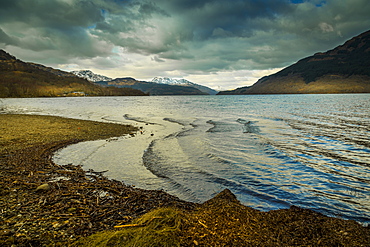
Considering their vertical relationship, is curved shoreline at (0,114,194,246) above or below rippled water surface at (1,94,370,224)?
above

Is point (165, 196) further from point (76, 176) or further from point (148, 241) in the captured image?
point (76, 176)

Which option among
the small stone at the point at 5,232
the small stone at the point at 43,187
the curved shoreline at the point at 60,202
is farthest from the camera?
the small stone at the point at 43,187

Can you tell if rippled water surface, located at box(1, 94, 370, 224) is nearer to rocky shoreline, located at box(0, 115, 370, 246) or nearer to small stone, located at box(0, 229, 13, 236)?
rocky shoreline, located at box(0, 115, 370, 246)

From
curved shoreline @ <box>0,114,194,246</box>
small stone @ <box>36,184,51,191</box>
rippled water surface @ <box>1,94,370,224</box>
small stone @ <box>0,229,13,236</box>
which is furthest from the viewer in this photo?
rippled water surface @ <box>1,94,370,224</box>

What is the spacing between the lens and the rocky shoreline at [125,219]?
4.05 m

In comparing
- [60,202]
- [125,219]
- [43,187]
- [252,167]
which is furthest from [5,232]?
[252,167]

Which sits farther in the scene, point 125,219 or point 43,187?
point 43,187

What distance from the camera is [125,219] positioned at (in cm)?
516

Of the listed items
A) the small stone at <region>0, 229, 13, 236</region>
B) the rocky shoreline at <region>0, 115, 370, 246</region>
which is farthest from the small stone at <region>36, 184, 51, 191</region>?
the small stone at <region>0, 229, 13, 236</region>

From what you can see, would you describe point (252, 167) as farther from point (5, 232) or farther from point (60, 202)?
point (5, 232)

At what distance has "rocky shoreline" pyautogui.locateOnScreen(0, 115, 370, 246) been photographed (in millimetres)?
4051

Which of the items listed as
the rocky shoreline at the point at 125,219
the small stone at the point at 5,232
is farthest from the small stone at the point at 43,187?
the small stone at the point at 5,232

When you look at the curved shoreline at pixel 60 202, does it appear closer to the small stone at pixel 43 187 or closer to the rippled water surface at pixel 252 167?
the small stone at pixel 43 187

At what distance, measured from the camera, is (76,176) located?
8805mm
